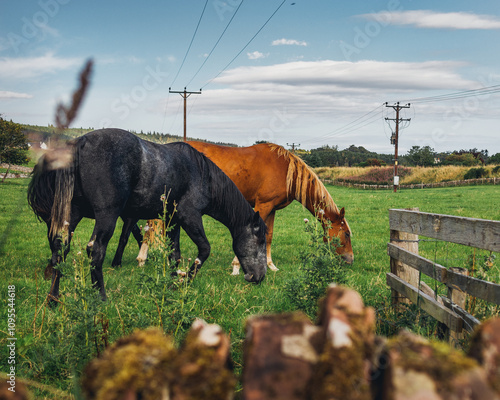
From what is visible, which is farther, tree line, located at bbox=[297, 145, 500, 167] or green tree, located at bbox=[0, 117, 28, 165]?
tree line, located at bbox=[297, 145, 500, 167]

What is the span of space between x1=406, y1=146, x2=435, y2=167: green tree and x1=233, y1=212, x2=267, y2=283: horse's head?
93419 mm

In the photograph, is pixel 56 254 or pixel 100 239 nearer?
pixel 56 254

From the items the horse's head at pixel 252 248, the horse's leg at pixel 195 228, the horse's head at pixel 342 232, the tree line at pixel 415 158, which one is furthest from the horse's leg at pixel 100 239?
the tree line at pixel 415 158

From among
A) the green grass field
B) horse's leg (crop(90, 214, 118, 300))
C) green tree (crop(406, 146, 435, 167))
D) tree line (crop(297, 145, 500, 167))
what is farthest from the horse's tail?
green tree (crop(406, 146, 435, 167))

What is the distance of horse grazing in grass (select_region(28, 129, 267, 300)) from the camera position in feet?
16.1

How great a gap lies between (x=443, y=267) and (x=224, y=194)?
3542mm

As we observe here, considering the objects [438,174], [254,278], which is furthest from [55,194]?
[438,174]

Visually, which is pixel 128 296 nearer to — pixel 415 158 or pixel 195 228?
pixel 195 228

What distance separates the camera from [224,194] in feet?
21.7

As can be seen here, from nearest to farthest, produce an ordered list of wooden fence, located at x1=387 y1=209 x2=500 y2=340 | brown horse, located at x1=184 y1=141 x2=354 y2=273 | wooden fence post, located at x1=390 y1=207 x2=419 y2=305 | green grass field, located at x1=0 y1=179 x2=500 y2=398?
green grass field, located at x1=0 y1=179 x2=500 y2=398, wooden fence, located at x1=387 y1=209 x2=500 y2=340, wooden fence post, located at x1=390 y1=207 x2=419 y2=305, brown horse, located at x1=184 y1=141 x2=354 y2=273

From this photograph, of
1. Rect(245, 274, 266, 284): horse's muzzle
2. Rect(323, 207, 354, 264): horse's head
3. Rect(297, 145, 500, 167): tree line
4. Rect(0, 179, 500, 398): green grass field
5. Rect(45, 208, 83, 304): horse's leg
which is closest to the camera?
Rect(0, 179, 500, 398): green grass field

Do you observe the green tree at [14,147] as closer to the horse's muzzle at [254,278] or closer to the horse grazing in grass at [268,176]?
the horse's muzzle at [254,278]

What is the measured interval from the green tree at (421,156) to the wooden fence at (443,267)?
310 ft

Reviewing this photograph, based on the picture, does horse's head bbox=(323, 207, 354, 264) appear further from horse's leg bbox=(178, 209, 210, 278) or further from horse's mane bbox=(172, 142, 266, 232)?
horse's leg bbox=(178, 209, 210, 278)
